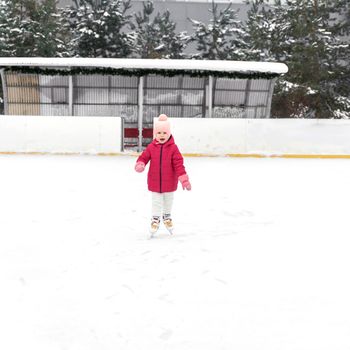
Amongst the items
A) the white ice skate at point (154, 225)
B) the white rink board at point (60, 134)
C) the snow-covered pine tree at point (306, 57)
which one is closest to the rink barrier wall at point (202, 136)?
the white rink board at point (60, 134)

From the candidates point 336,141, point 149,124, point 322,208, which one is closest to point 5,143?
point 149,124

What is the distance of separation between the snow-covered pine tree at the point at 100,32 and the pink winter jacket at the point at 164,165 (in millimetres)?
26207

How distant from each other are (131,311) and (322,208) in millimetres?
4692

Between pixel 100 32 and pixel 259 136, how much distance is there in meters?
18.0

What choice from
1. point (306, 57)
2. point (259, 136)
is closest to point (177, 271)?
point (259, 136)

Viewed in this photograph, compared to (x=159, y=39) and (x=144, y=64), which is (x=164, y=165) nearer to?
(x=144, y=64)

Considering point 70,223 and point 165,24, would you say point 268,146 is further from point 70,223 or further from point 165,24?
point 165,24

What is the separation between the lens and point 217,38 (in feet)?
102

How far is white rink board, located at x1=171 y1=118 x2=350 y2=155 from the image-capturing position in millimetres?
15750

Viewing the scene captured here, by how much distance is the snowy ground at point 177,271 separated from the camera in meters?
3.03

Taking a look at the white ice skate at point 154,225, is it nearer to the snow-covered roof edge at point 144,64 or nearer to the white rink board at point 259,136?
the white rink board at point 259,136

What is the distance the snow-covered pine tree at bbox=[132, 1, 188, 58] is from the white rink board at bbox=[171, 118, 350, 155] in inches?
652

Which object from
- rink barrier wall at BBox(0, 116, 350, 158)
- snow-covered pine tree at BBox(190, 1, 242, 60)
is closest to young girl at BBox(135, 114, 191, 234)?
rink barrier wall at BBox(0, 116, 350, 158)

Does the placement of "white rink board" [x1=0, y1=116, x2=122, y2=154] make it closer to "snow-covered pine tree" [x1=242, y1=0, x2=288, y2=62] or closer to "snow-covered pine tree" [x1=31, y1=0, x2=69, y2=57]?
"snow-covered pine tree" [x1=31, y1=0, x2=69, y2=57]
